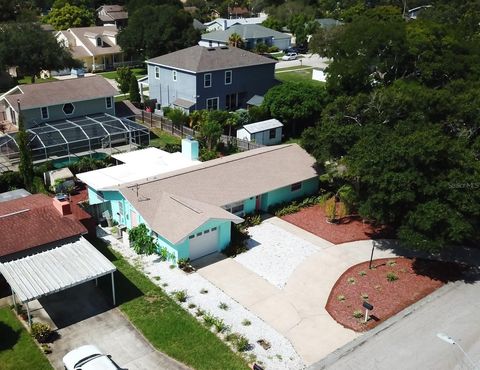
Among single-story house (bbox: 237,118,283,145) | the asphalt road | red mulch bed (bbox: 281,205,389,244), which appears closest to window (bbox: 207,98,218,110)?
single-story house (bbox: 237,118,283,145)

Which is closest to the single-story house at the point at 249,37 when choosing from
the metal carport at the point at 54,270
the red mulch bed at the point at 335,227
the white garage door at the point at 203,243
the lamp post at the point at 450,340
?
the red mulch bed at the point at 335,227

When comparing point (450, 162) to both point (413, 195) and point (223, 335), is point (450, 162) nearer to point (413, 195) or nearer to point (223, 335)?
point (413, 195)

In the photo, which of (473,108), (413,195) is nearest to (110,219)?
(413,195)

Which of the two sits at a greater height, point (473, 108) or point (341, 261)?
point (473, 108)

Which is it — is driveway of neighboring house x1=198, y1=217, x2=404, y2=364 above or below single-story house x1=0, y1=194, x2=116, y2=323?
below

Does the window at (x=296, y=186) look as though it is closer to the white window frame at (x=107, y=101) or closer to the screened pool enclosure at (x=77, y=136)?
the screened pool enclosure at (x=77, y=136)

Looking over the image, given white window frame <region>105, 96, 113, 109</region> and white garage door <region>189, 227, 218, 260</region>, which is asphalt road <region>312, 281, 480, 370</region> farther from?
white window frame <region>105, 96, 113, 109</region>
